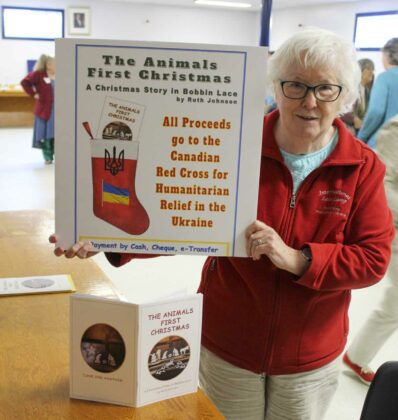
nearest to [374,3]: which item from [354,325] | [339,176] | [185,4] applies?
[185,4]

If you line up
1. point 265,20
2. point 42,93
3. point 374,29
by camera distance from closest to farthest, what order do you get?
point 265,20 → point 42,93 → point 374,29

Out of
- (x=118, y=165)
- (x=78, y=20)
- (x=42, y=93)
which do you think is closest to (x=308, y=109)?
(x=118, y=165)

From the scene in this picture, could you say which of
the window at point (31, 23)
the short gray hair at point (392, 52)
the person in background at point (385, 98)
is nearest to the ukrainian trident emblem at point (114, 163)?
the person in background at point (385, 98)

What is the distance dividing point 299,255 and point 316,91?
A: 1.27 feet

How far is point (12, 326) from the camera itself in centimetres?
160

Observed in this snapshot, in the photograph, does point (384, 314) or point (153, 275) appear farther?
point (153, 275)

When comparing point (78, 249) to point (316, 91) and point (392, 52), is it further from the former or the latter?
point (392, 52)

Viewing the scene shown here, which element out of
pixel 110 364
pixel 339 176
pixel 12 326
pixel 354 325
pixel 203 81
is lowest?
pixel 354 325

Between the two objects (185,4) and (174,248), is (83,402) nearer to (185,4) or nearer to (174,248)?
(174,248)

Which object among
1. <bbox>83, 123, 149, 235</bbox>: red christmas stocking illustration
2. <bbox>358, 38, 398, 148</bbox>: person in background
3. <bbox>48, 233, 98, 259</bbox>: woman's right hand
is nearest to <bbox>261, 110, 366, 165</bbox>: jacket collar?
<bbox>83, 123, 149, 235</bbox>: red christmas stocking illustration

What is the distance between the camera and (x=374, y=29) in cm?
1246

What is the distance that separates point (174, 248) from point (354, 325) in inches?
99.3

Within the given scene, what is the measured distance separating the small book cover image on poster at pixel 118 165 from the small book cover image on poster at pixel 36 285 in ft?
2.29

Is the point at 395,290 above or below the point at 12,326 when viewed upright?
below
